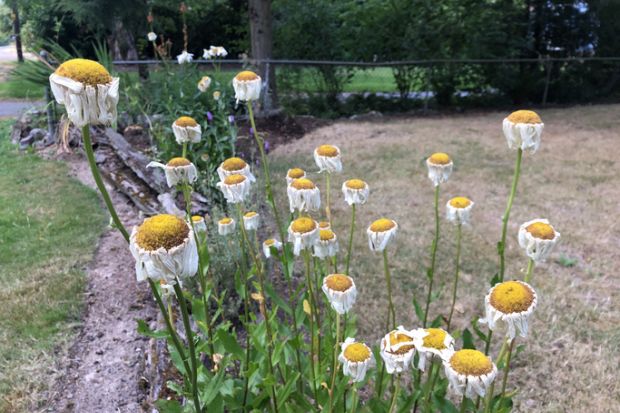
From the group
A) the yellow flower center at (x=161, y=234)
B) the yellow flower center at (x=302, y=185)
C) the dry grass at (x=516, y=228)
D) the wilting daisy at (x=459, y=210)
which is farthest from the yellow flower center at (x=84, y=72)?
the dry grass at (x=516, y=228)

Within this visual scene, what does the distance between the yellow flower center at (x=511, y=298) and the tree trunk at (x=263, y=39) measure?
715 centimetres

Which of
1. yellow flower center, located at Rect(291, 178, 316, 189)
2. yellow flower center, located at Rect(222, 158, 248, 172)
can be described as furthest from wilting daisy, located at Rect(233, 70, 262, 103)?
yellow flower center, located at Rect(291, 178, 316, 189)

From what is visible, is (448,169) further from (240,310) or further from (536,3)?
(536,3)

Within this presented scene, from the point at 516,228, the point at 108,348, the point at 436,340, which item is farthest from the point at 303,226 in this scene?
the point at 516,228

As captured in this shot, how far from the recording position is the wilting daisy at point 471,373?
1018mm

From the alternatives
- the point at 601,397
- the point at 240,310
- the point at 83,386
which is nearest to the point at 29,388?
the point at 83,386

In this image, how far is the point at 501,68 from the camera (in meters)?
9.33

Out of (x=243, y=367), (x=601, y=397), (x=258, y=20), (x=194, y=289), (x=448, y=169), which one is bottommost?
(x=601, y=397)

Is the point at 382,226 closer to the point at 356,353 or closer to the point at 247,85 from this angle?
the point at 356,353

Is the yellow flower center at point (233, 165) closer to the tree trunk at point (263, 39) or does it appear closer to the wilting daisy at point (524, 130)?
the wilting daisy at point (524, 130)

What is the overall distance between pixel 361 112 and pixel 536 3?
4.25 metres

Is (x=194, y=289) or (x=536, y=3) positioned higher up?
(x=536, y=3)

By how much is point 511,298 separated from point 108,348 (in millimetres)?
2065

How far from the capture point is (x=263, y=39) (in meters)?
8.33
